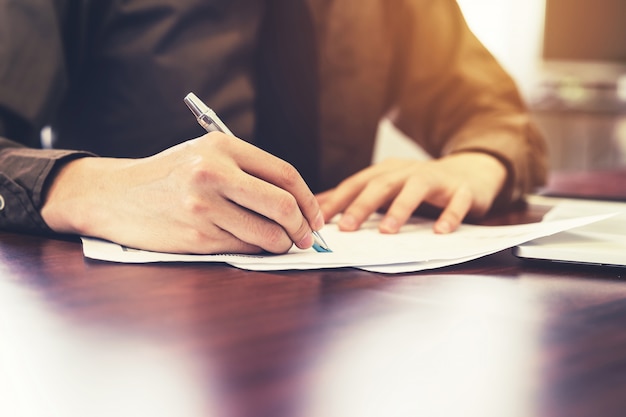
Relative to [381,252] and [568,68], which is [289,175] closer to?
[381,252]

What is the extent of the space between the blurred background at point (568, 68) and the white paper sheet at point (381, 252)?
71cm

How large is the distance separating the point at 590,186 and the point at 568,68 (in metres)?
1.10

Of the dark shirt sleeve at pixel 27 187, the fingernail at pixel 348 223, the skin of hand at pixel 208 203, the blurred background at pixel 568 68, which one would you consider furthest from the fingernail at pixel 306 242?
the blurred background at pixel 568 68

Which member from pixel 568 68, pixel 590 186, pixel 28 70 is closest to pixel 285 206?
pixel 28 70

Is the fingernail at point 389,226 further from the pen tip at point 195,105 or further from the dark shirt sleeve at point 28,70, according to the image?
the dark shirt sleeve at point 28,70

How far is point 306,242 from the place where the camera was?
1.74 ft

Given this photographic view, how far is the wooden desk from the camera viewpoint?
264 millimetres

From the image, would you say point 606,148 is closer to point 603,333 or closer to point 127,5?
point 127,5

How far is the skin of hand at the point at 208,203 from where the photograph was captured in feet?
1.64

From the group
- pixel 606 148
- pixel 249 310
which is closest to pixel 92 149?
pixel 249 310

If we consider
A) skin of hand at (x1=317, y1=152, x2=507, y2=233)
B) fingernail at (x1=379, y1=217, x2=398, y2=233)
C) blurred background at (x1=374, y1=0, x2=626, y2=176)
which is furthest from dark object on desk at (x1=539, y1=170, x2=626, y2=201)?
fingernail at (x1=379, y1=217, x2=398, y2=233)

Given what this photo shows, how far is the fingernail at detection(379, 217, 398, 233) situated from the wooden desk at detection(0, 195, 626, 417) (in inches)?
5.2

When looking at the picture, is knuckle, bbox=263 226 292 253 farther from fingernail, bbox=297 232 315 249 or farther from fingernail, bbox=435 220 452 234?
fingernail, bbox=435 220 452 234

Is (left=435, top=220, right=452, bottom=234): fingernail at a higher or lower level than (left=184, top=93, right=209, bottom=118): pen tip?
lower
